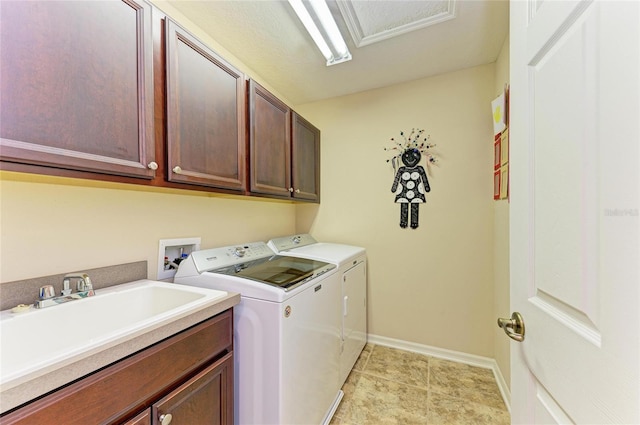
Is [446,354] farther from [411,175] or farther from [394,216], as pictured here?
[411,175]

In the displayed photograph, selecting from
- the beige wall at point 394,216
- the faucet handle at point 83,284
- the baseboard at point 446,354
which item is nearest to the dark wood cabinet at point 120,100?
the beige wall at point 394,216

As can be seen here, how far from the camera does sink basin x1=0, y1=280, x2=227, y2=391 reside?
23.4 inches

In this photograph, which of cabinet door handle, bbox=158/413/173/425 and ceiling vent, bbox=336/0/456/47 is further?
ceiling vent, bbox=336/0/456/47

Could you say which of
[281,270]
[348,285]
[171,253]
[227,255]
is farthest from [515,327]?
[171,253]

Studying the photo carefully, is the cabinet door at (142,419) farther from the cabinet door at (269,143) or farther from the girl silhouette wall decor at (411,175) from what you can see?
the girl silhouette wall decor at (411,175)

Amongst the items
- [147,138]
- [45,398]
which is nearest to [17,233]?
[147,138]

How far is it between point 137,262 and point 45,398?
0.82 meters

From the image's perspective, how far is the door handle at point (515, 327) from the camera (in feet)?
2.27

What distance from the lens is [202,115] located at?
50.2 inches

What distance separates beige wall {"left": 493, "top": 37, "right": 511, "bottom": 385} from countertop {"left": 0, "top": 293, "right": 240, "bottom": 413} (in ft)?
→ 6.31

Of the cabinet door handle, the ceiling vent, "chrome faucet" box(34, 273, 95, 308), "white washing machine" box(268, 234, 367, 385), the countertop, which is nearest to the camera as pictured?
the countertop

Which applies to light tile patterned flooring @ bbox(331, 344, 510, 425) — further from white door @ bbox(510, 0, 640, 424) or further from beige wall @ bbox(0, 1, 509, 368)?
white door @ bbox(510, 0, 640, 424)

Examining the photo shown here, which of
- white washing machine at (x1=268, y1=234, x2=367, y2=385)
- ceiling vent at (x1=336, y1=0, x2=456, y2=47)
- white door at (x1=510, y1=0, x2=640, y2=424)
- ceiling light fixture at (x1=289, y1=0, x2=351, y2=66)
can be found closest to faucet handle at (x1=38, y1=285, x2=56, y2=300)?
white washing machine at (x1=268, y1=234, x2=367, y2=385)

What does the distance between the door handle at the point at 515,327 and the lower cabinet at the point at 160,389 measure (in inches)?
40.9
